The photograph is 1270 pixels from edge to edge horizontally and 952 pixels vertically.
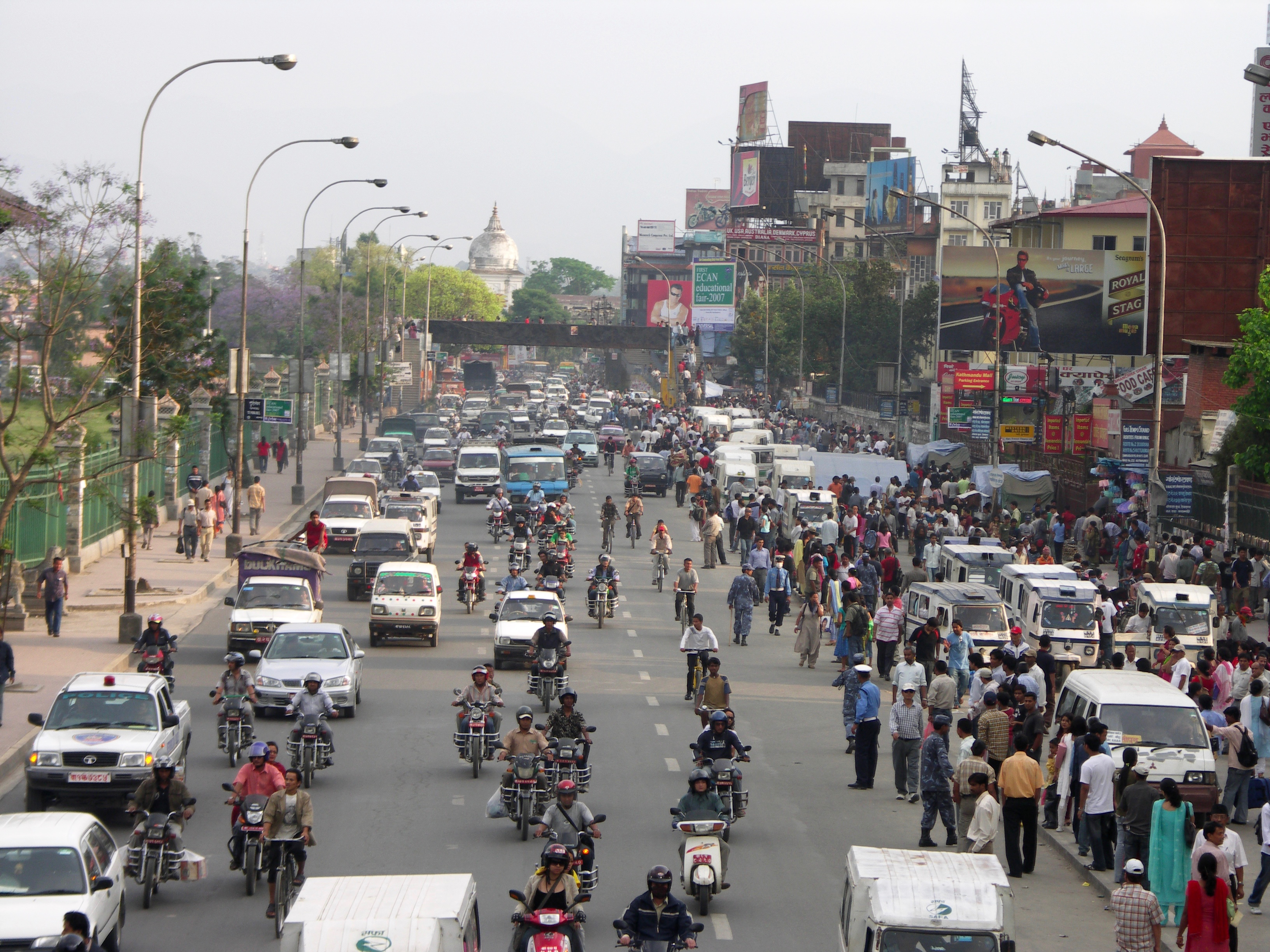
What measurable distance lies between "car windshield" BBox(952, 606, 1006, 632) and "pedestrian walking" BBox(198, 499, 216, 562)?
2039 cm

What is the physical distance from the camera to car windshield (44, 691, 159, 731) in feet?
55.0

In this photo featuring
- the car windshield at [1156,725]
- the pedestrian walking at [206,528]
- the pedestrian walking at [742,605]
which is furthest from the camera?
the pedestrian walking at [206,528]

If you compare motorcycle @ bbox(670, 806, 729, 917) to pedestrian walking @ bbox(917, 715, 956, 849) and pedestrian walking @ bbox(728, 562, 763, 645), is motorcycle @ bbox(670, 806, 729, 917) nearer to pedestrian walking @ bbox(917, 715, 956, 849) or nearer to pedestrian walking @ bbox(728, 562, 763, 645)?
pedestrian walking @ bbox(917, 715, 956, 849)

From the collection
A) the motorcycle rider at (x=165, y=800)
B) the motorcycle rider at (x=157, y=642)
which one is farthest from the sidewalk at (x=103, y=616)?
the motorcycle rider at (x=165, y=800)

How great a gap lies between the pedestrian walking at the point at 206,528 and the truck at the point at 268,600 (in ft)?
34.2

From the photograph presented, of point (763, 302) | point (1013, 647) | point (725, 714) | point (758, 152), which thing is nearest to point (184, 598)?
point (1013, 647)

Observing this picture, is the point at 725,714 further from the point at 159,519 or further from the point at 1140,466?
the point at 159,519

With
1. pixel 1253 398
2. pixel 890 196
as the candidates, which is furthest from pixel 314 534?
pixel 890 196

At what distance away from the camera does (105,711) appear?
667 inches

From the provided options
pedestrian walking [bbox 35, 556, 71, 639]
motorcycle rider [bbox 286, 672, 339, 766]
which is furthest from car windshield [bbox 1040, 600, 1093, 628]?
pedestrian walking [bbox 35, 556, 71, 639]

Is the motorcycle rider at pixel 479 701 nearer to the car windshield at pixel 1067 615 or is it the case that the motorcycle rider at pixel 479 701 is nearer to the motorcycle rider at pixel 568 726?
the motorcycle rider at pixel 568 726

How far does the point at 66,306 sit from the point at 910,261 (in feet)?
288

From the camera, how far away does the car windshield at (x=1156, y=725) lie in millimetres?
16359

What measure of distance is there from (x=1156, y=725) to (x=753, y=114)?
498 feet
